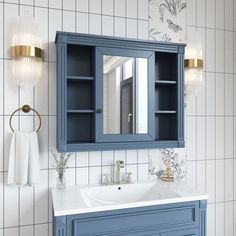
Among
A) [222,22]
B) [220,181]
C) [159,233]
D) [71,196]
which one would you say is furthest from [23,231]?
[222,22]

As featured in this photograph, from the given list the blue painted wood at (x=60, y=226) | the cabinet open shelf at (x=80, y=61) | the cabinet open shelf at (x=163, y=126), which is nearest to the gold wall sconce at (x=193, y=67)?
the cabinet open shelf at (x=163, y=126)

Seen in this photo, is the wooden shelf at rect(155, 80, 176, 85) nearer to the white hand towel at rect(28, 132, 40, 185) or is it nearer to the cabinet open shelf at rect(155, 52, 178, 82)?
the cabinet open shelf at rect(155, 52, 178, 82)

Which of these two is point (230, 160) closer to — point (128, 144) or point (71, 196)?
point (128, 144)

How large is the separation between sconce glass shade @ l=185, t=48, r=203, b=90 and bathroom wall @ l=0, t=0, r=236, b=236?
Answer: 0.15 m

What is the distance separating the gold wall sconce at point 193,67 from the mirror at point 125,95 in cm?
40

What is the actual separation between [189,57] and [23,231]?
171 centimetres

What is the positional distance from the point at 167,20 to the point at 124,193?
4.46 ft

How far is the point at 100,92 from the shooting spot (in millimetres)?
1761

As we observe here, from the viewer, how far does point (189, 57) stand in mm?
2102

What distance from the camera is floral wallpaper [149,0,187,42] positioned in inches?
83.0

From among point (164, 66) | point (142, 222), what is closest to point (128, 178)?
point (142, 222)

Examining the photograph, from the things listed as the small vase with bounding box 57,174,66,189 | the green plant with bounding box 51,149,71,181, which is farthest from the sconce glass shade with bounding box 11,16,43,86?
the small vase with bounding box 57,174,66,189

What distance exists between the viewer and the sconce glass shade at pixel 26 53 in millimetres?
1706

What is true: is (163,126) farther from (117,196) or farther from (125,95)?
(117,196)
